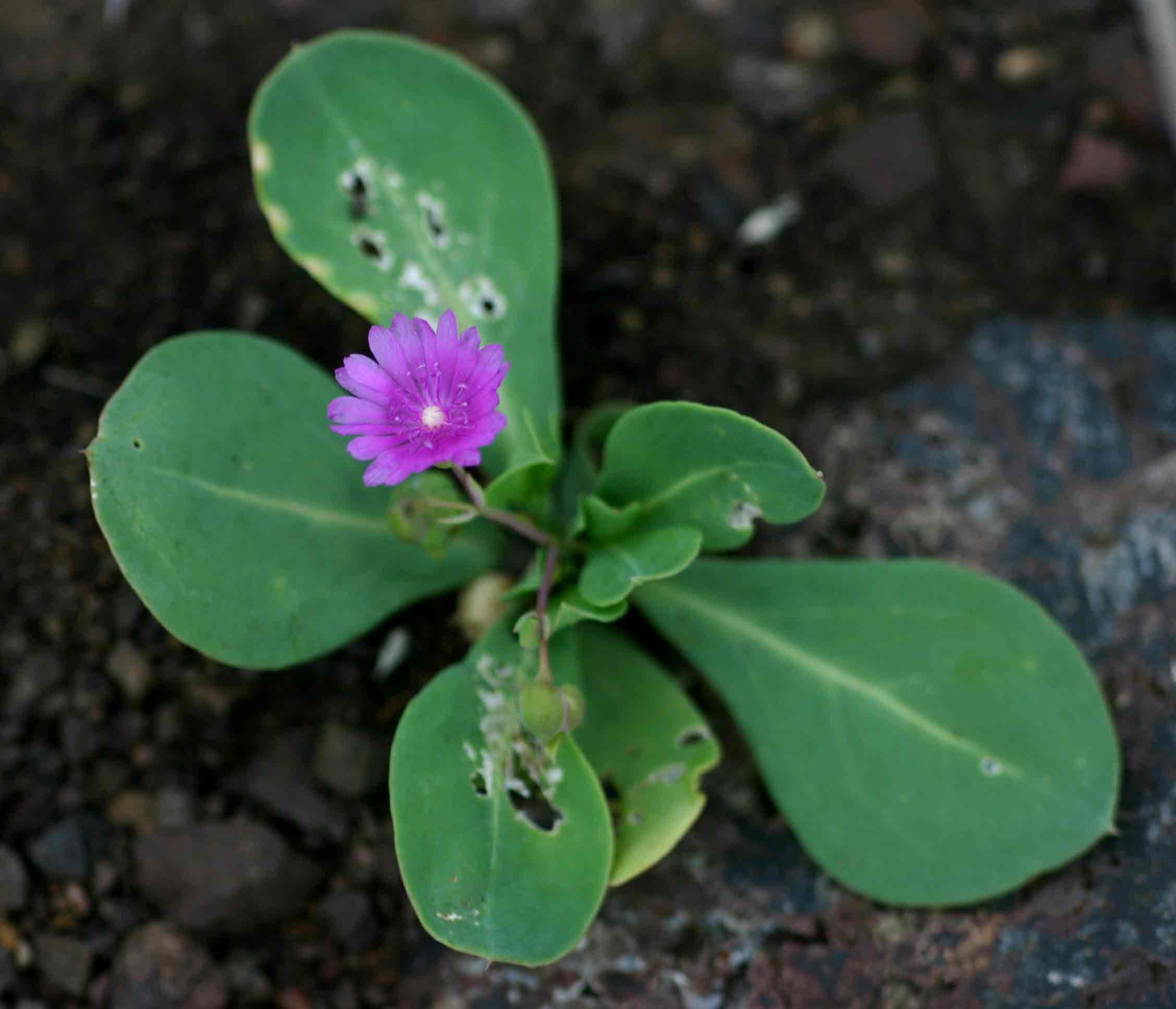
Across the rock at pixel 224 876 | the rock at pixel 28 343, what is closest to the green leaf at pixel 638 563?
the rock at pixel 224 876

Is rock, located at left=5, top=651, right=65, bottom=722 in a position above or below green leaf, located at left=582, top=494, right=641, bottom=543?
below

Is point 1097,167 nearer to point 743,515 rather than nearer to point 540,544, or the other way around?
point 743,515

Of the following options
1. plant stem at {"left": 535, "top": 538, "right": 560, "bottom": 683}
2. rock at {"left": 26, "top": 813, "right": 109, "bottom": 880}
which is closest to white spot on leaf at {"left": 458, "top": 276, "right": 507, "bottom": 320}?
plant stem at {"left": 535, "top": 538, "right": 560, "bottom": 683}

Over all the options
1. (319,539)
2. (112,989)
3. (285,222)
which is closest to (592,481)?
(319,539)

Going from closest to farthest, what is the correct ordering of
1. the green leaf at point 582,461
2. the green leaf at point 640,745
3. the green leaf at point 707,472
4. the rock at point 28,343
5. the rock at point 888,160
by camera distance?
the green leaf at point 707,472 → the green leaf at point 640,745 → the green leaf at point 582,461 → the rock at point 28,343 → the rock at point 888,160

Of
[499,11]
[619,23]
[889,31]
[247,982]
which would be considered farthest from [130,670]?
[889,31]

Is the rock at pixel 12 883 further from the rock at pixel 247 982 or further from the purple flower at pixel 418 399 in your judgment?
the purple flower at pixel 418 399

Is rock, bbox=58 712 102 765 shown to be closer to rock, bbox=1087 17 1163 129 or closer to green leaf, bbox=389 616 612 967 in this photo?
green leaf, bbox=389 616 612 967
